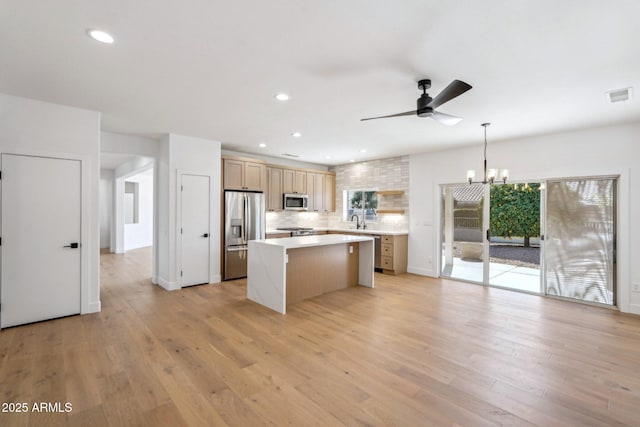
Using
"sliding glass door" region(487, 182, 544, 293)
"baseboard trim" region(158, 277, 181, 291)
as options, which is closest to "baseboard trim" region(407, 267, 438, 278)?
"sliding glass door" region(487, 182, 544, 293)

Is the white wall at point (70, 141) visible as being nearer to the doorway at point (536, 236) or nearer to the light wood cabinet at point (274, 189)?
the light wood cabinet at point (274, 189)

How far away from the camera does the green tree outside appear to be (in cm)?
530

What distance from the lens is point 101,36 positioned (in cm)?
220

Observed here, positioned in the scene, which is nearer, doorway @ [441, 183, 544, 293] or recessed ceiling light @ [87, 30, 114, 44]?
recessed ceiling light @ [87, 30, 114, 44]

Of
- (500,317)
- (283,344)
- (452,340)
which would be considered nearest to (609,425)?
(452,340)

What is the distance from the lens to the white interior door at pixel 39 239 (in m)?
3.38

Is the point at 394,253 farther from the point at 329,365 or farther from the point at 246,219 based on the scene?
the point at 329,365

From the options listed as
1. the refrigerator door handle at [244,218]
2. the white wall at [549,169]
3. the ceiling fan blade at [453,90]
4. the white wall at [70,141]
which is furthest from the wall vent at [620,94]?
the white wall at [70,141]

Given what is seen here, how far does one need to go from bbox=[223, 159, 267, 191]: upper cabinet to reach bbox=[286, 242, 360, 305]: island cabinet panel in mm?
2218

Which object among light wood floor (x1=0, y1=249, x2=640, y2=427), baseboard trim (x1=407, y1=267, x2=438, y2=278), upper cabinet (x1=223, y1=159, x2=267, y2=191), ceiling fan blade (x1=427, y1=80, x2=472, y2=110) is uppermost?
ceiling fan blade (x1=427, y1=80, x2=472, y2=110)

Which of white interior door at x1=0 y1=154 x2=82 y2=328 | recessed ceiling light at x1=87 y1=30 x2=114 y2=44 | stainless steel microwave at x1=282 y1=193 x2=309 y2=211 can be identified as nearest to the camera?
recessed ceiling light at x1=87 y1=30 x2=114 y2=44

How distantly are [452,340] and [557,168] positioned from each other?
11.5ft

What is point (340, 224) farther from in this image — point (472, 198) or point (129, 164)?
point (129, 164)

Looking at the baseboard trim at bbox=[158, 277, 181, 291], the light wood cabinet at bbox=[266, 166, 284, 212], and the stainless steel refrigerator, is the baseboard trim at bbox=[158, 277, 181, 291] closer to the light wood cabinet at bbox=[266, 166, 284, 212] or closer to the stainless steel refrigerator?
the stainless steel refrigerator
